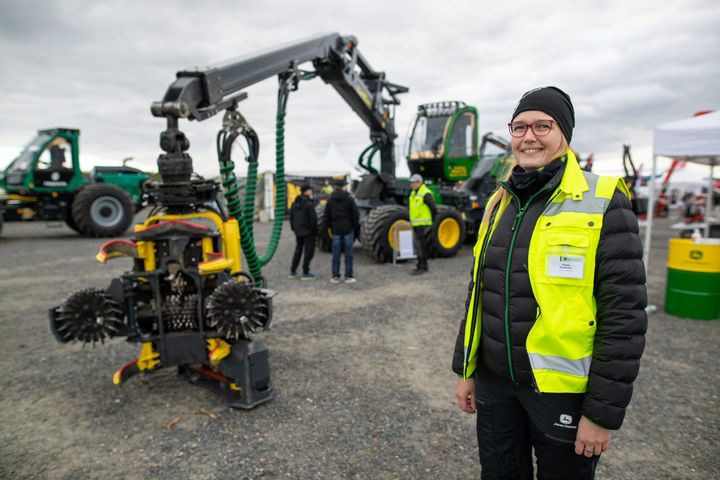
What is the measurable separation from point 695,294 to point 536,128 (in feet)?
17.6

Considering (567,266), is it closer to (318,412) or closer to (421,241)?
(318,412)

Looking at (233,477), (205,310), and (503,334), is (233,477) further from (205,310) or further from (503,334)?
(503,334)

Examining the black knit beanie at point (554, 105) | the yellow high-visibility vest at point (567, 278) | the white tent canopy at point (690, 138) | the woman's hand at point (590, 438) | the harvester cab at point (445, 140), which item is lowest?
the woman's hand at point (590, 438)

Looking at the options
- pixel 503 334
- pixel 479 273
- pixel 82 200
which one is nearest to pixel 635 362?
pixel 503 334

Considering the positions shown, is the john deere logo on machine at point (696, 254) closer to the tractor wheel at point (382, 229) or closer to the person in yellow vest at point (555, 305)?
the tractor wheel at point (382, 229)

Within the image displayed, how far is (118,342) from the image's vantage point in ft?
16.2

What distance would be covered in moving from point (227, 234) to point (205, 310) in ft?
2.36

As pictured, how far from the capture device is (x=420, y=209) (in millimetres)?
8008

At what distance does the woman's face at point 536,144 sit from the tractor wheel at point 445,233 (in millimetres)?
7723

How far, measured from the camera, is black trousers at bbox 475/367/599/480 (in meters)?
1.61

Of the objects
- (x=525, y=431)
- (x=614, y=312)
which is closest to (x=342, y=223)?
(x=525, y=431)

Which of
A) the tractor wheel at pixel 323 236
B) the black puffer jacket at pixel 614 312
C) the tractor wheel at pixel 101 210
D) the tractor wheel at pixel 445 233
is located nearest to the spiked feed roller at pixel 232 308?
the black puffer jacket at pixel 614 312

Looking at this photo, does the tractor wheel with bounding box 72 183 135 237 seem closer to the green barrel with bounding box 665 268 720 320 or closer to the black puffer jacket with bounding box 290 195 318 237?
the black puffer jacket with bounding box 290 195 318 237

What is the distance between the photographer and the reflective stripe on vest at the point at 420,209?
26.2 feet
